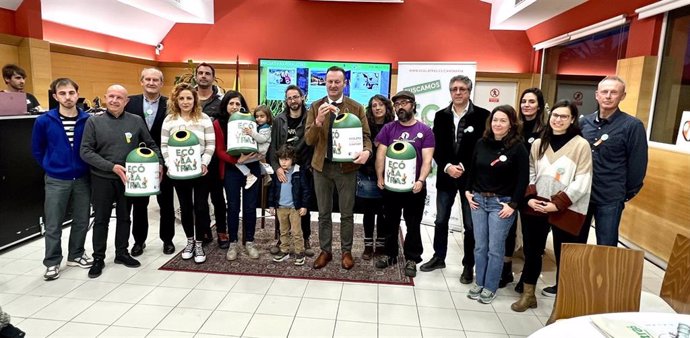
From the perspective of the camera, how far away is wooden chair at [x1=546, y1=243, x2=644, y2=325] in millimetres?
1783

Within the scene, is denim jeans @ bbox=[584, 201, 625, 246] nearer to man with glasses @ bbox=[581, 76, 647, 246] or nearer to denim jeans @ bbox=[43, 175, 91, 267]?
man with glasses @ bbox=[581, 76, 647, 246]

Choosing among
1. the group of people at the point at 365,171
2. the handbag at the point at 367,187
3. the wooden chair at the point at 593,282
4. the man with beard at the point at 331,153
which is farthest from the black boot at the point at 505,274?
the wooden chair at the point at 593,282

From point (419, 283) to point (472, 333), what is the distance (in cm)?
76

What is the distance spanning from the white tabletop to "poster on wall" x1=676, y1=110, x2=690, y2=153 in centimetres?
301

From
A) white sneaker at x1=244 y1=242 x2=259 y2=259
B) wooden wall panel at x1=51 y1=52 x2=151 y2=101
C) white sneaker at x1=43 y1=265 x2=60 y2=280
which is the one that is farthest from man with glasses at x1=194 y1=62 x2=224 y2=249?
wooden wall panel at x1=51 y1=52 x2=151 y2=101

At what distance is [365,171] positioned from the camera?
12.1 feet

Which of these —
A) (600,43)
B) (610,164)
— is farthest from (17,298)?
(600,43)

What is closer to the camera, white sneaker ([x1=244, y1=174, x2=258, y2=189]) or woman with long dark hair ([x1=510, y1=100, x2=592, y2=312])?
woman with long dark hair ([x1=510, y1=100, x2=592, y2=312])

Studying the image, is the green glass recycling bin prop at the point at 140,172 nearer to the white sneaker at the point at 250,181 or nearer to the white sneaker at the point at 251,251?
the white sneaker at the point at 250,181

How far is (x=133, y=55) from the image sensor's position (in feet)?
25.5

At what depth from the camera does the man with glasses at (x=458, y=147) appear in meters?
3.18

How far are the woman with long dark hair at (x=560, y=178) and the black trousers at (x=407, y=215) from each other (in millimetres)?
836

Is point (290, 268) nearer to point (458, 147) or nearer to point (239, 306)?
point (239, 306)

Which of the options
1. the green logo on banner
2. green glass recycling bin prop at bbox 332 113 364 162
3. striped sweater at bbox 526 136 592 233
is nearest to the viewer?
striped sweater at bbox 526 136 592 233
